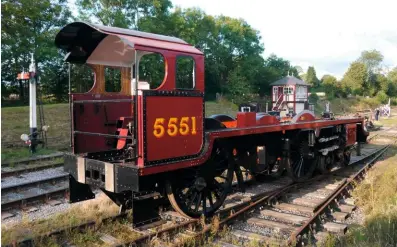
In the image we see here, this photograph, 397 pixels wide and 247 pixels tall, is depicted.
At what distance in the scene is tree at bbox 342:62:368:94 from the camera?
6022 centimetres

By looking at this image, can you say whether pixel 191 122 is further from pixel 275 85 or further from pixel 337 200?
pixel 275 85

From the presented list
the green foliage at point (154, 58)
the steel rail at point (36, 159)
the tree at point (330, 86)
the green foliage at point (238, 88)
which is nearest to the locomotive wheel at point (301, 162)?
the green foliage at point (154, 58)

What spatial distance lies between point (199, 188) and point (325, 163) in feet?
18.0

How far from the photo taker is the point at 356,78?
61375mm

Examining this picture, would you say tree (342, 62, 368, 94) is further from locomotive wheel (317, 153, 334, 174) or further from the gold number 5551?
the gold number 5551

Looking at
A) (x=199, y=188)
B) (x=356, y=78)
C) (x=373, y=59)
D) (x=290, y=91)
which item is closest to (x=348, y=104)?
(x=356, y=78)

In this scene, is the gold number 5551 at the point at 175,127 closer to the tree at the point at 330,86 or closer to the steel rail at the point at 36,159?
the steel rail at the point at 36,159

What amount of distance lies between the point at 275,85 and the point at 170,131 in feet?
107

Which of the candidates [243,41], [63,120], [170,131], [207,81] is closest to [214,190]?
[170,131]

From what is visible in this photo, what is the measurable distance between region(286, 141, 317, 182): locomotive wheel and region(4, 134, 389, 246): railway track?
35cm

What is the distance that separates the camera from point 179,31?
33.4 metres

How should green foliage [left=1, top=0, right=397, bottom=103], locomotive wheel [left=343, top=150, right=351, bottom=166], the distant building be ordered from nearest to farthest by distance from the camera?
1. locomotive wheel [left=343, top=150, right=351, bottom=166]
2. green foliage [left=1, top=0, right=397, bottom=103]
3. the distant building

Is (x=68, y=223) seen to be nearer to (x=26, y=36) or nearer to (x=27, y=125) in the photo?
(x=27, y=125)

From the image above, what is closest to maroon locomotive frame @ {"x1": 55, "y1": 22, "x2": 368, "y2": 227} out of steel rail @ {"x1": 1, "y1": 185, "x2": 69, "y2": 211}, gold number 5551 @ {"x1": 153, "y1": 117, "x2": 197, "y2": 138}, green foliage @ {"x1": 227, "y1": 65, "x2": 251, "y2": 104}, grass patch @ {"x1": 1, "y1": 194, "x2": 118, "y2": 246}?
gold number 5551 @ {"x1": 153, "y1": 117, "x2": 197, "y2": 138}
